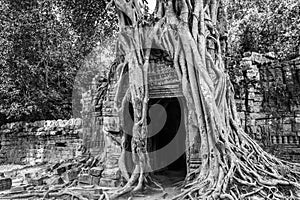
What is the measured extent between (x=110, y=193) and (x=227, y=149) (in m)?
1.91

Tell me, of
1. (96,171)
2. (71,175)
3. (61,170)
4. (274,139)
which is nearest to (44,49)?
(61,170)

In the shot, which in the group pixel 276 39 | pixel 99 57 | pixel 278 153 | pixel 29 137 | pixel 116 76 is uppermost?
pixel 99 57

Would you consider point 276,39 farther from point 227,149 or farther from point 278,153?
point 227,149

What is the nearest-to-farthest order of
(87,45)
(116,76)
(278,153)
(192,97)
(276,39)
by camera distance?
1. (192,97)
2. (116,76)
3. (278,153)
4. (276,39)
5. (87,45)

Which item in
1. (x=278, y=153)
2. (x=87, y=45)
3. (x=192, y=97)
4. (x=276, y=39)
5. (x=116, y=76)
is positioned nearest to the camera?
(x=192, y=97)

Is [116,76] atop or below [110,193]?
atop

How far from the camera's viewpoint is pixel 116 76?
18.6 ft

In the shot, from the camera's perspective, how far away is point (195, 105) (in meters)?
4.84

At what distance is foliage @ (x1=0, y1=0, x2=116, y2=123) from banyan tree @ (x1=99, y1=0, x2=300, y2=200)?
5.19m

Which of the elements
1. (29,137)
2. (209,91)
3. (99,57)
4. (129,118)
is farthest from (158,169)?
(99,57)

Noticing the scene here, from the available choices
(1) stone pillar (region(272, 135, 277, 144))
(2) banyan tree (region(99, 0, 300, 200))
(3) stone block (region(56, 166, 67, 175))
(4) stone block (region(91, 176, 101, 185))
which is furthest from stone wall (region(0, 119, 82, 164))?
(1) stone pillar (region(272, 135, 277, 144))

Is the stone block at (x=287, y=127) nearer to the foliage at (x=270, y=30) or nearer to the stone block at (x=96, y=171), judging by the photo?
the foliage at (x=270, y=30)

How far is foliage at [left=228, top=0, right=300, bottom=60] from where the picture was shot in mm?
7262

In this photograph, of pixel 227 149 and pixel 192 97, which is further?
pixel 192 97
